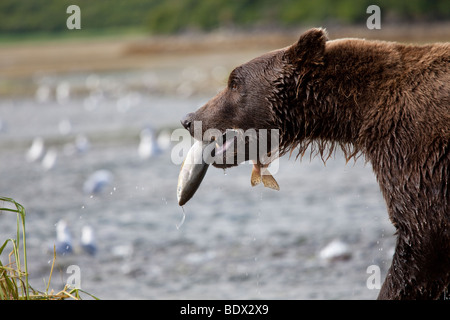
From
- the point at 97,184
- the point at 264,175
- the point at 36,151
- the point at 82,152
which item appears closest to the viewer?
the point at 264,175

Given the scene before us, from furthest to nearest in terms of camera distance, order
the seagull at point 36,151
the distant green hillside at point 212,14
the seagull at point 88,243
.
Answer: the distant green hillside at point 212,14 → the seagull at point 36,151 → the seagull at point 88,243

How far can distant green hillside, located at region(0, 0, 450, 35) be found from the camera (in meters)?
54.2

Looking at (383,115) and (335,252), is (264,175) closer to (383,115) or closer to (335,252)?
(383,115)

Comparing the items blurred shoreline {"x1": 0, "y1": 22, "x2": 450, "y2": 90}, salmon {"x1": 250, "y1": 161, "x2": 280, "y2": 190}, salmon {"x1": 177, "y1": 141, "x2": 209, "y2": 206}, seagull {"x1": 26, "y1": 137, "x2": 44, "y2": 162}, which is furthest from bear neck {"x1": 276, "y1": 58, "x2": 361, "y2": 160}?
blurred shoreline {"x1": 0, "y1": 22, "x2": 450, "y2": 90}

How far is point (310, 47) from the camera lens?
14.9ft

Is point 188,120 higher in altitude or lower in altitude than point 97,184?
higher

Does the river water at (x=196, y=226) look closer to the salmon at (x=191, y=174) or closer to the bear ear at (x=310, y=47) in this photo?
the bear ear at (x=310, y=47)

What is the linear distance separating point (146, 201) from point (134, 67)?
27852mm

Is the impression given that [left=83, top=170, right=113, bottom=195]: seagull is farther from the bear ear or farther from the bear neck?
the bear ear

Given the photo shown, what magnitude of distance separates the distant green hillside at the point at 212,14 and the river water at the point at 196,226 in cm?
4341

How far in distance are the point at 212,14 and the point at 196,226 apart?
5943 centimetres

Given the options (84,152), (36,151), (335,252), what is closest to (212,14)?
(84,152)

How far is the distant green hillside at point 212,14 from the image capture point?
54225 mm

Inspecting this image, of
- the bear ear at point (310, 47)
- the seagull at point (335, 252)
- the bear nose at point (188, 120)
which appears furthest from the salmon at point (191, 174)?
the seagull at point (335, 252)
